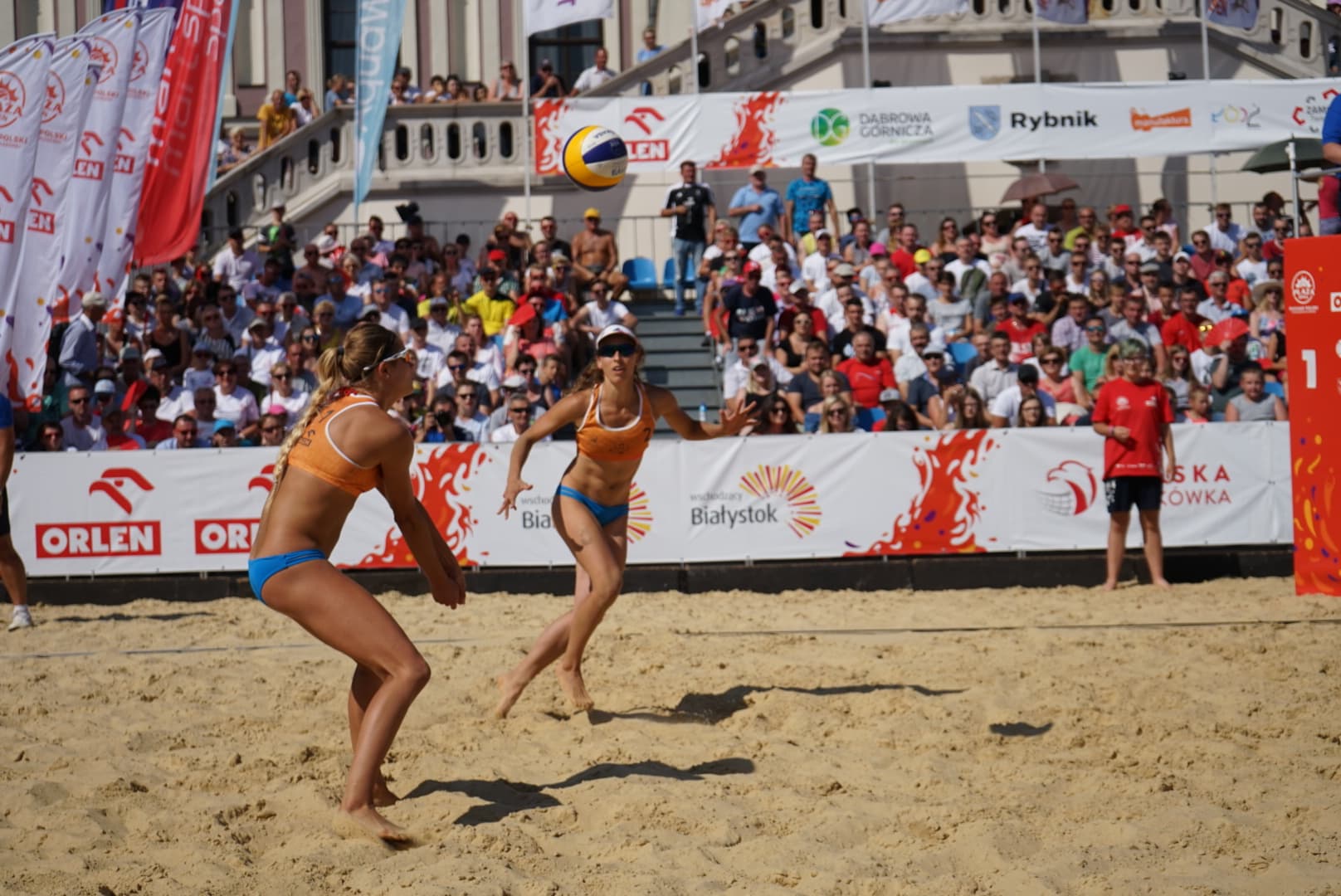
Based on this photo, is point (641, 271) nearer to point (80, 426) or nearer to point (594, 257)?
point (594, 257)

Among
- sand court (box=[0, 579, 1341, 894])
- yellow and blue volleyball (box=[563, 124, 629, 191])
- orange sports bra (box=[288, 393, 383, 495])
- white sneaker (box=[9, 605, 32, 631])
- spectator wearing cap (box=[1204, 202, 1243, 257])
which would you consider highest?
yellow and blue volleyball (box=[563, 124, 629, 191])

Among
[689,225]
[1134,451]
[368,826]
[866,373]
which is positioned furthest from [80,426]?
[368,826]

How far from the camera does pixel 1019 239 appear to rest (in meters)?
15.6

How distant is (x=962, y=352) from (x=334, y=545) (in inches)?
408

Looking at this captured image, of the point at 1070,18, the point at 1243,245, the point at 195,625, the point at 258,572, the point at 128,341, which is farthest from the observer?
the point at 1070,18

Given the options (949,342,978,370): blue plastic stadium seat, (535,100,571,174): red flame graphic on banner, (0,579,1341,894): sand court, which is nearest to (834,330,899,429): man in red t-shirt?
(949,342,978,370): blue plastic stadium seat

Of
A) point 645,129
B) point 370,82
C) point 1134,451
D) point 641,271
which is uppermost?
point 370,82

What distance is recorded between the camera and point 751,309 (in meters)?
14.5

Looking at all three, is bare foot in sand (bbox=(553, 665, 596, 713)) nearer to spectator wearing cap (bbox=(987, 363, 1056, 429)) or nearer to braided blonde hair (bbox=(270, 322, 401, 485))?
braided blonde hair (bbox=(270, 322, 401, 485))

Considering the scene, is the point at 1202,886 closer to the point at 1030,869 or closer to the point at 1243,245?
the point at 1030,869

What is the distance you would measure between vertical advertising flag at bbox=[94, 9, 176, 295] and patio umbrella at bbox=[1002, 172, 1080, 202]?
10.1 m

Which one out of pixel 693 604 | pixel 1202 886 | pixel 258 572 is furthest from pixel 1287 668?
pixel 258 572

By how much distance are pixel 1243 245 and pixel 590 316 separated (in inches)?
282

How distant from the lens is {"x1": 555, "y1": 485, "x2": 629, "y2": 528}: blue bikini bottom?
281 inches
